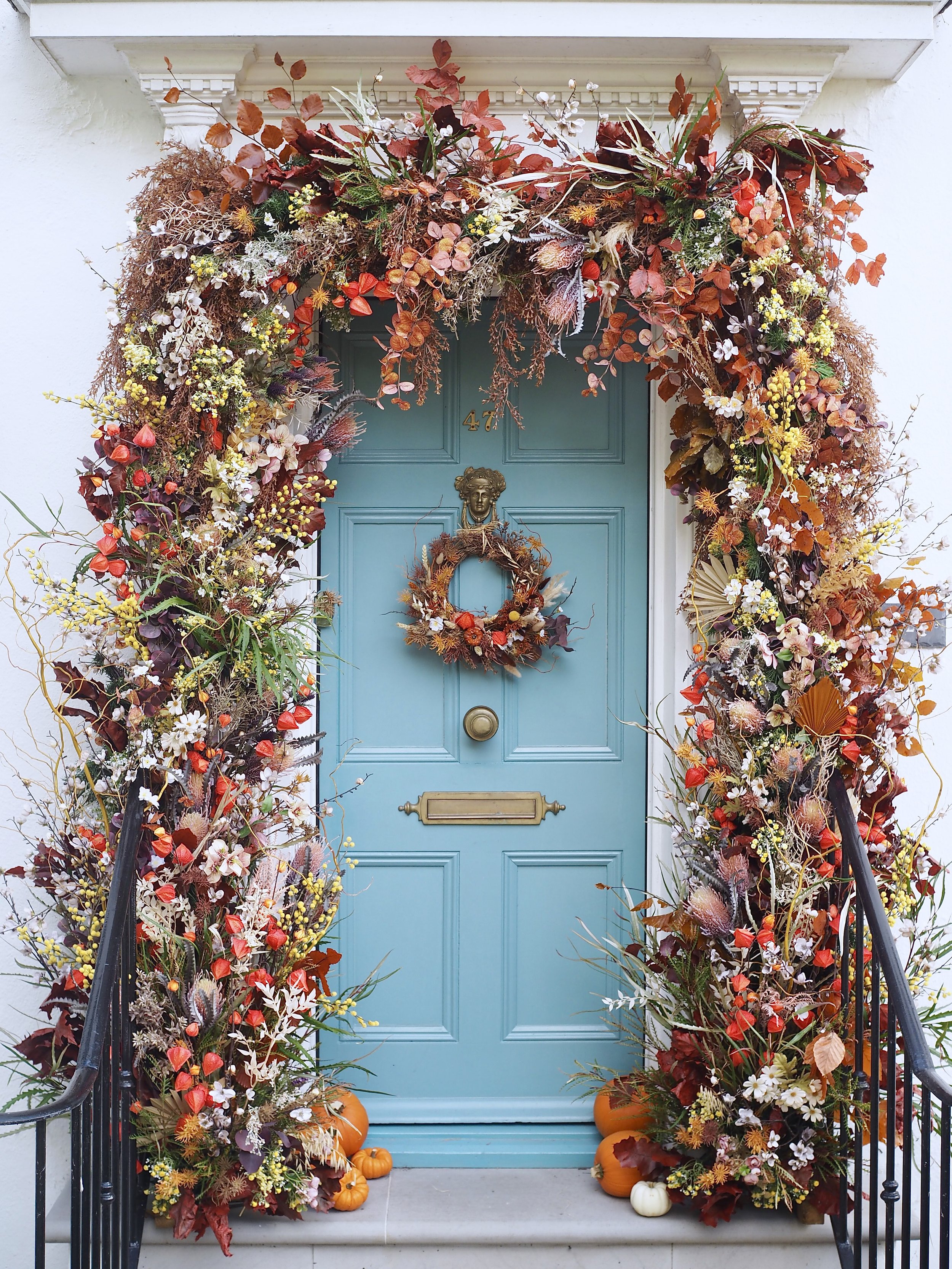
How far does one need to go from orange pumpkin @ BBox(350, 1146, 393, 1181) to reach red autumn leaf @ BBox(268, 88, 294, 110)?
113 inches

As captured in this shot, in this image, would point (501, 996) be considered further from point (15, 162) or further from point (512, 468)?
point (15, 162)

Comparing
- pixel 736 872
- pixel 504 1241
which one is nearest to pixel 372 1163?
pixel 504 1241

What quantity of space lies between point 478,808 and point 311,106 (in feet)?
6.71

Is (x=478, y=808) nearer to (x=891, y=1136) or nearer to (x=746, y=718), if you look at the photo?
(x=746, y=718)

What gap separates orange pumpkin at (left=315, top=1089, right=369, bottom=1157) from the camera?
2557mm

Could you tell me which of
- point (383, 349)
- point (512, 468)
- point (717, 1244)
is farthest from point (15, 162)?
point (717, 1244)

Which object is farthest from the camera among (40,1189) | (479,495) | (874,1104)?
(479,495)

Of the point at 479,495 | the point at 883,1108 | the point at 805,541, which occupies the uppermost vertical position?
the point at 479,495

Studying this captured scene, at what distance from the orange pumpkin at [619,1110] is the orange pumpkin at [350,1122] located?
693mm

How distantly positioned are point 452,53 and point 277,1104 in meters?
2.85

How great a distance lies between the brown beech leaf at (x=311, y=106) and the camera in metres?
2.38

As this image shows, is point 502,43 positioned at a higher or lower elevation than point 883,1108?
higher

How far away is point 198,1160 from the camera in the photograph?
7.44 feet

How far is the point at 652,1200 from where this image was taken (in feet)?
7.89
